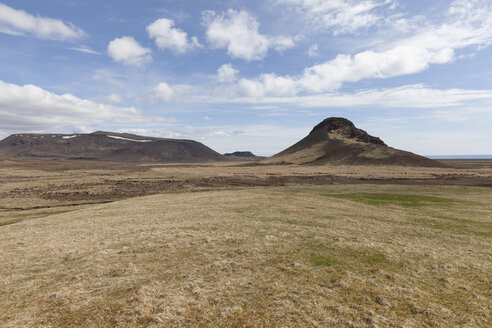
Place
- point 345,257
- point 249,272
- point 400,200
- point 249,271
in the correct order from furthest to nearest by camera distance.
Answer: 1. point 400,200
2. point 345,257
3. point 249,271
4. point 249,272

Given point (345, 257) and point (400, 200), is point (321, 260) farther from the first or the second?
point (400, 200)

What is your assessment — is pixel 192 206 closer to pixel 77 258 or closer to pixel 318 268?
pixel 77 258

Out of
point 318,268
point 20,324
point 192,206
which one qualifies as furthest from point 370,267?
point 192,206

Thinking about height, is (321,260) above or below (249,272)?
above

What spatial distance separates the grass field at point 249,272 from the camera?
373 inches

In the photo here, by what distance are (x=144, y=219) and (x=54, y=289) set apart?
1321 cm

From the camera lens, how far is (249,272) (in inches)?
513

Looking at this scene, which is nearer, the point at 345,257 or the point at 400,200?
the point at 345,257

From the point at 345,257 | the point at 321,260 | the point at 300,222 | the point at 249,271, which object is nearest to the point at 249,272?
the point at 249,271

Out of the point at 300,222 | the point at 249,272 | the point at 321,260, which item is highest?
the point at 300,222

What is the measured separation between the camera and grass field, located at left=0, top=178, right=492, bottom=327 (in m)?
9.48

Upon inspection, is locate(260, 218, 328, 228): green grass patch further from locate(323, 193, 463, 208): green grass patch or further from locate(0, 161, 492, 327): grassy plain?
locate(323, 193, 463, 208): green grass patch

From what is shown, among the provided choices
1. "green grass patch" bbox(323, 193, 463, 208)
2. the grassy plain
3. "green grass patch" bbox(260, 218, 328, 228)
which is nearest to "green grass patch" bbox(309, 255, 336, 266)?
the grassy plain

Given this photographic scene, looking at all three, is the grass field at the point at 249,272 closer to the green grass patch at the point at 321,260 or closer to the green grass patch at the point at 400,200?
the green grass patch at the point at 321,260
